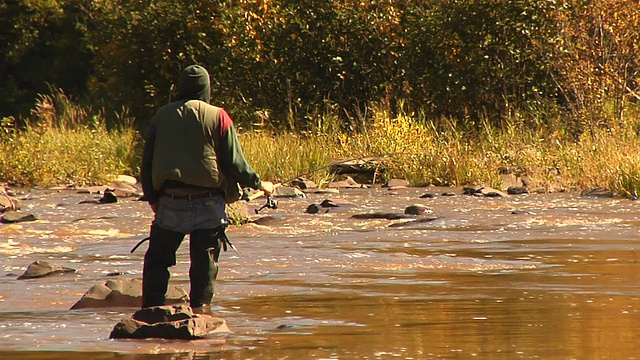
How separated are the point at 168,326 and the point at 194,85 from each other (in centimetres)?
176

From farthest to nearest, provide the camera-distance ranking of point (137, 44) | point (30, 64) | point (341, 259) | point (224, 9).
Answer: point (30, 64)
point (137, 44)
point (224, 9)
point (341, 259)

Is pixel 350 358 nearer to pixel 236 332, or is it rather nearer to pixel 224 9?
pixel 236 332

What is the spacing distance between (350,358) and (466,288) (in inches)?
115

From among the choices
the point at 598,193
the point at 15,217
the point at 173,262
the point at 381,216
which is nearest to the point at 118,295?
the point at 173,262

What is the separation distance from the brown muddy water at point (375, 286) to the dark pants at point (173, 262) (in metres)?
0.27

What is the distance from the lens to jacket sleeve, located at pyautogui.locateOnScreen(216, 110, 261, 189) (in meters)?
8.38

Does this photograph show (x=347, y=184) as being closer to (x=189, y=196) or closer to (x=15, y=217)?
(x=15, y=217)

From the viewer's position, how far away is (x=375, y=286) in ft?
31.5

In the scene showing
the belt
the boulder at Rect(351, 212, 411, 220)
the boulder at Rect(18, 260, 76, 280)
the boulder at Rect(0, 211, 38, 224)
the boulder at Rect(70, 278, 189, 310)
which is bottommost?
the boulder at Rect(0, 211, 38, 224)

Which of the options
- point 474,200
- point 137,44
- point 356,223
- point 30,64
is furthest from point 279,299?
point 30,64

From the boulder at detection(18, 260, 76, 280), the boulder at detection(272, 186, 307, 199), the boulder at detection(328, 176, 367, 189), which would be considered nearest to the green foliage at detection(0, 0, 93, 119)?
the boulder at detection(328, 176, 367, 189)

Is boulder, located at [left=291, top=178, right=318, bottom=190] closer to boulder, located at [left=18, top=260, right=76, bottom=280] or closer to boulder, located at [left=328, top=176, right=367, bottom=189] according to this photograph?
boulder, located at [left=328, top=176, right=367, bottom=189]

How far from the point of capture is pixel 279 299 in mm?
9031

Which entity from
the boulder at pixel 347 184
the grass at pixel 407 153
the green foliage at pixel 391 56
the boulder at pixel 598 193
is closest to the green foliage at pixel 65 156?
the grass at pixel 407 153
